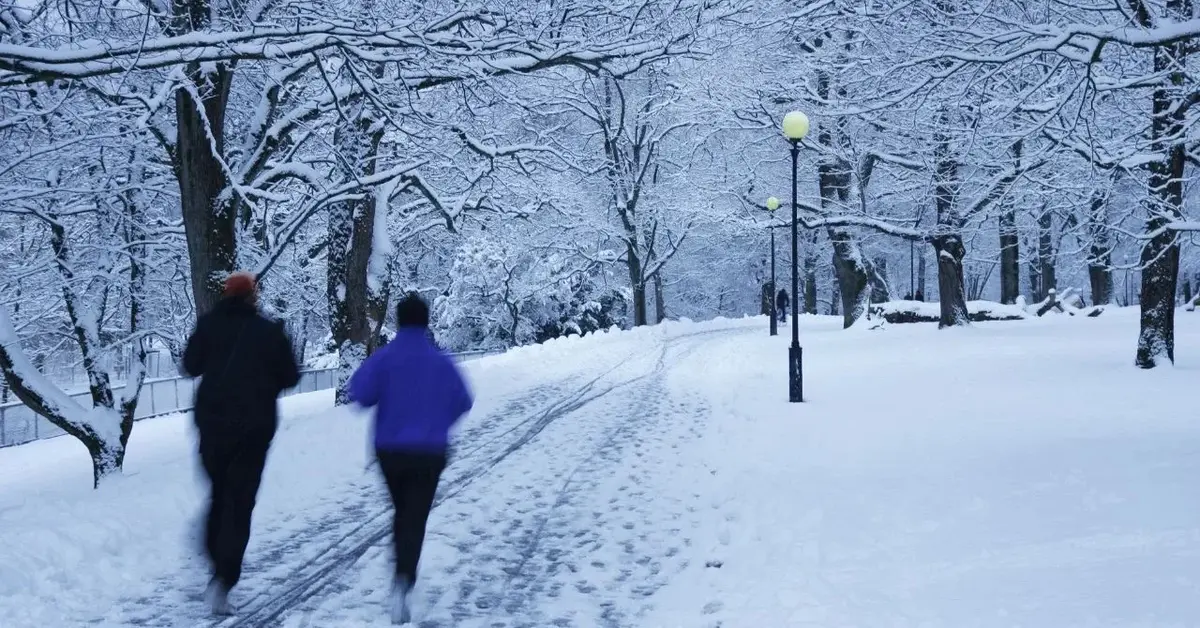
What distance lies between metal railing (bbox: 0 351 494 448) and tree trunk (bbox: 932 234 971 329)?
18522 mm

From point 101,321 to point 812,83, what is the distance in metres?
18.1

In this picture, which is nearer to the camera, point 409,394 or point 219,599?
point 409,394

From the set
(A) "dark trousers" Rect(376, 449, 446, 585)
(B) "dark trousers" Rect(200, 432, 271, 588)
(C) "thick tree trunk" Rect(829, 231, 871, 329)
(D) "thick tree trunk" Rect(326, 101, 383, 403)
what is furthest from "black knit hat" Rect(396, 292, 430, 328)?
(C) "thick tree trunk" Rect(829, 231, 871, 329)

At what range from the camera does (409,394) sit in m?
5.37

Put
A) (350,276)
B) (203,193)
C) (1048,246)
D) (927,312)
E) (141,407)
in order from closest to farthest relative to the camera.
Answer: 1. (203,193)
2. (350,276)
3. (141,407)
4. (927,312)
5. (1048,246)

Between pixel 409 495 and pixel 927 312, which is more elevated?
pixel 927 312

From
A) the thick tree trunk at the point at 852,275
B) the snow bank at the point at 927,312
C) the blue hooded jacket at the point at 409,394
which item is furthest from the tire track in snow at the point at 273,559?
the snow bank at the point at 927,312

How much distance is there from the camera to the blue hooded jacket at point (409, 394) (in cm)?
536

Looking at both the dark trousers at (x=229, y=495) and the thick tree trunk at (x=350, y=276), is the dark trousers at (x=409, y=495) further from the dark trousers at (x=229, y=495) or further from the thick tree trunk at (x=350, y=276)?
the thick tree trunk at (x=350, y=276)

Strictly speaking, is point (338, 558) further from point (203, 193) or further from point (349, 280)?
point (349, 280)

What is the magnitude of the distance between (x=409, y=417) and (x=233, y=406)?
1078 mm

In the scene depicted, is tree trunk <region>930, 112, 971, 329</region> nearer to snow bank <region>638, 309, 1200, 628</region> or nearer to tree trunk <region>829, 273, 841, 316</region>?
snow bank <region>638, 309, 1200, 628</region>

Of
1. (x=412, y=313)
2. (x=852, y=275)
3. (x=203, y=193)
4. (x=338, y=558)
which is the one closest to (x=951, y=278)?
(x=852, y=275)

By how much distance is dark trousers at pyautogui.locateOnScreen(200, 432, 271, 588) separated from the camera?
217 inches
